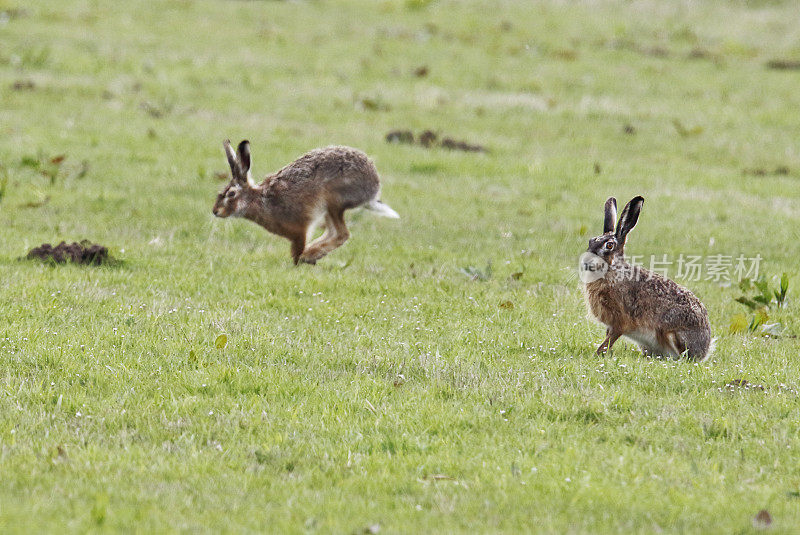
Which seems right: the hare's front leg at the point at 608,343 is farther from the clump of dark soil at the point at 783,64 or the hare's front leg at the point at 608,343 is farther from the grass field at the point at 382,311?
the clump of dark soil at the point at 783,64

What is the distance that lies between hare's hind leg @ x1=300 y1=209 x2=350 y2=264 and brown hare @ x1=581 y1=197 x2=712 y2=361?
15.3 ft

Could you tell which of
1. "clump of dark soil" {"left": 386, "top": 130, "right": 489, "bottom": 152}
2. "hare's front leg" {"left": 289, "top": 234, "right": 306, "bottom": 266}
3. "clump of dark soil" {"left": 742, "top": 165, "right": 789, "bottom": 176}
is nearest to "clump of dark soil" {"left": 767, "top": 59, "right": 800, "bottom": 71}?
"clump of dark soil" {"left": 742, "top": 165, "right": 789, "bottom": 176}

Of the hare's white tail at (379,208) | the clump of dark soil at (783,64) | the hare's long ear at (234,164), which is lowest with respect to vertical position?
the hare's white tail at (379,208)

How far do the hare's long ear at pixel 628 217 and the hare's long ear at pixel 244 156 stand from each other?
16.4ft

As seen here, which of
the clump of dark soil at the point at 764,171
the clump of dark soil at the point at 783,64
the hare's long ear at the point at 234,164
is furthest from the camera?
the clump of dark soil at the point at 783,64

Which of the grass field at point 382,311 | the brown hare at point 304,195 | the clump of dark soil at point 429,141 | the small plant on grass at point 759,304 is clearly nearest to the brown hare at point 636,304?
the grass field at point 382,311

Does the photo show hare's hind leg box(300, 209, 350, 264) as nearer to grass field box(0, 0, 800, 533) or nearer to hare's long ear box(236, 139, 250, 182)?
grass field box(0, 0, 800, 533)

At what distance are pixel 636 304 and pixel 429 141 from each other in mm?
12030

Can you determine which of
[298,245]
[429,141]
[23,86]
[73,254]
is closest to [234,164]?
[298,245]

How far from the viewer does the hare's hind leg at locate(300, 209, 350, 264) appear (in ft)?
43.4

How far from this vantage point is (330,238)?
1344 centimetres

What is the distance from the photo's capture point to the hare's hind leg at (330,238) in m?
13.2

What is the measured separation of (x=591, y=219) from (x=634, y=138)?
7.23 metres

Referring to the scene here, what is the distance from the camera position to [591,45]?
107 ft
